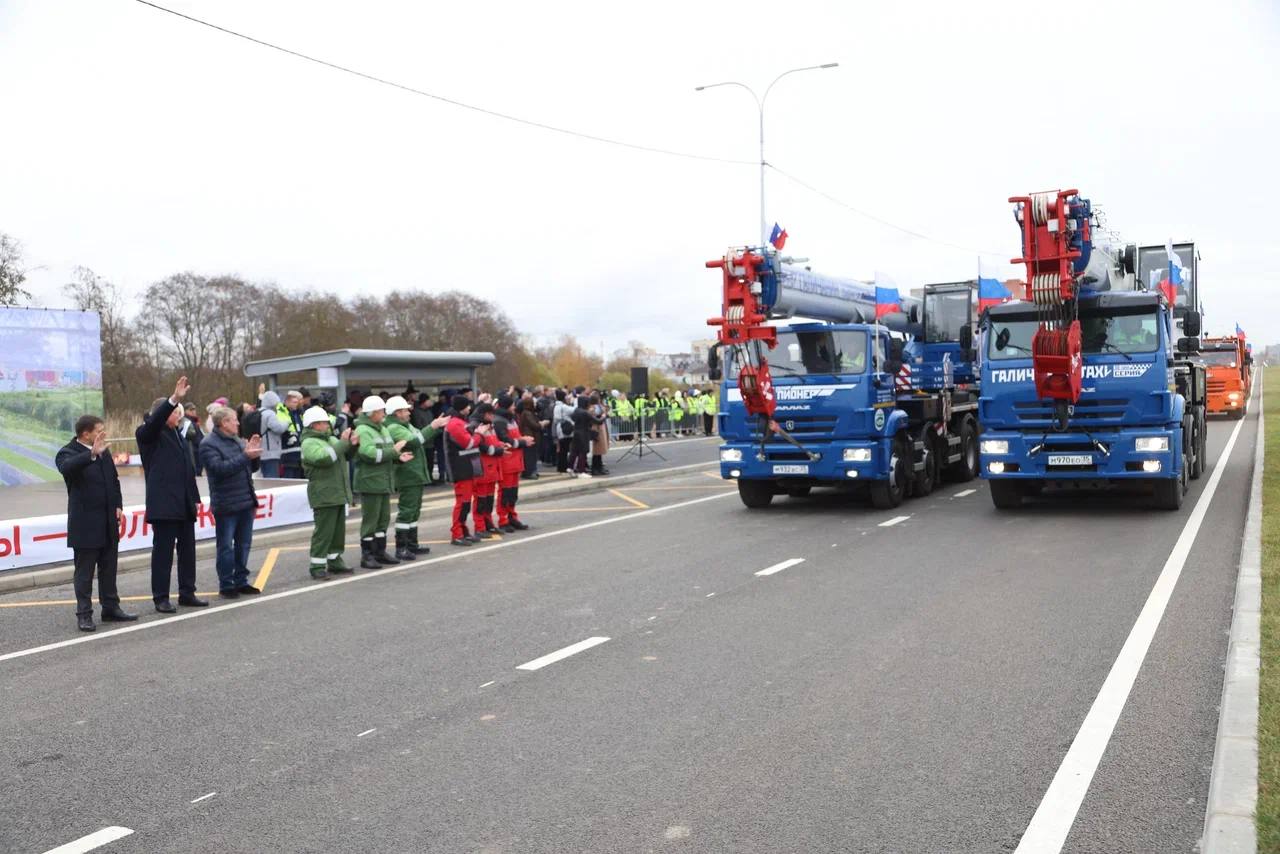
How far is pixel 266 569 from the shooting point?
11484 mm

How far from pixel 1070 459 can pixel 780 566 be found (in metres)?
4.93

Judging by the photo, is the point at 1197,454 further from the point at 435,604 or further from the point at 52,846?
the point at 52,846

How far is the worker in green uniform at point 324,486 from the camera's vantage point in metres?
10.5

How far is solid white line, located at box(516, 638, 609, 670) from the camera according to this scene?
6945mm

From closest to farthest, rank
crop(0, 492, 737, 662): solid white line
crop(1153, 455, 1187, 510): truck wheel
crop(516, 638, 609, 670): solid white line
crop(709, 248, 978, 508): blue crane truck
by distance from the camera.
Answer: crop(516, 638, 609, 670): solid white line, crop(0, 492, 737, 662): solid white line, crop(1153, 455, 1187, 510): truck wheel, crop(709, 248, 978, 508): blue crane truck

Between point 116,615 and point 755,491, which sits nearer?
point 116,615

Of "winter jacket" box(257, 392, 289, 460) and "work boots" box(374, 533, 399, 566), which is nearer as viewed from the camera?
"work boots" box(374, 533, 399, 566)

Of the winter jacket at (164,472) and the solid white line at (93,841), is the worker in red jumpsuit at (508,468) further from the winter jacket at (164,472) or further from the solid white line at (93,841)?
the solid white line at (93,841)

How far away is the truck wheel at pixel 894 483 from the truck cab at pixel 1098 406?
1358 mm

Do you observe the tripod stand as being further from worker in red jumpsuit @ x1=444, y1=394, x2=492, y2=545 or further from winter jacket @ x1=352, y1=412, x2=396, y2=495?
winter jacket @ x1=352, y1=412, x2=396, y2=495

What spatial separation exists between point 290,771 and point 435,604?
4096mm

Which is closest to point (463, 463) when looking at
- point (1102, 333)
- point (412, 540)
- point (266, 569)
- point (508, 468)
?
point (508, 468)

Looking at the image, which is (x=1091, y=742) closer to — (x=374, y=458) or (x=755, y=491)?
(x=374, y=458)

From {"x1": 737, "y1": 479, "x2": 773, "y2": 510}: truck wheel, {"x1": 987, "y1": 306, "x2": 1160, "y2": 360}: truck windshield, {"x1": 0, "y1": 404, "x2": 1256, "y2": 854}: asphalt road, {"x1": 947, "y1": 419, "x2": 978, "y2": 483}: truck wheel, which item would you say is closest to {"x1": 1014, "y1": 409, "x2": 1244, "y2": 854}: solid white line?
{"x1": 0, "y1": 404, "x2": 1256, "y2": 854}: asphalt road
